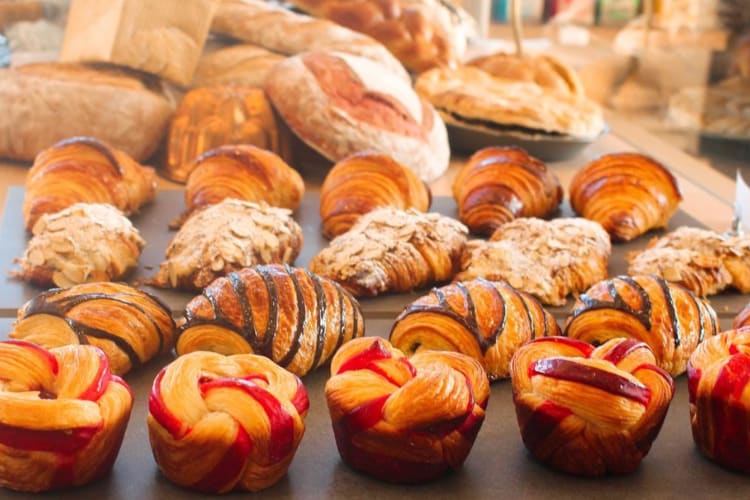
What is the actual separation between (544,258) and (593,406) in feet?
2.18

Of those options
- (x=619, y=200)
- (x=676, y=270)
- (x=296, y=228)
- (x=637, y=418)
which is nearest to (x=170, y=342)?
(x=296, y=228)

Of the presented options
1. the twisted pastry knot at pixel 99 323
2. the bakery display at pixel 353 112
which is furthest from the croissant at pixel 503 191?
the twisted pastry knot at pixel 99 323

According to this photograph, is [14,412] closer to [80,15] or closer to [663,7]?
[80,15]

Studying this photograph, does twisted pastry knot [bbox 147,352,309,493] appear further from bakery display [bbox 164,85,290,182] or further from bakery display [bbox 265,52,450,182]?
bakery display [bbox 164,85,290,182]

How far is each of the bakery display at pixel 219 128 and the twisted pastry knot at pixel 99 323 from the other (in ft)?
3.75

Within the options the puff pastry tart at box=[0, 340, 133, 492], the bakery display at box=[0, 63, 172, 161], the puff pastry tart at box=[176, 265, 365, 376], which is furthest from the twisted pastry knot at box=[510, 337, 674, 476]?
the bakery display at box=[0, 63, 172, 161]

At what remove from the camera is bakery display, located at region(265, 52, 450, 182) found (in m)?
2.35

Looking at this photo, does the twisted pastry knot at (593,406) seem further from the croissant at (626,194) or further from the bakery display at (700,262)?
the croissant at (626,194)

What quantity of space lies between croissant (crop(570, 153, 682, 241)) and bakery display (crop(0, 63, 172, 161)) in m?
1.09

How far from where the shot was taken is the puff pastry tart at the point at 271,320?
1242 mm

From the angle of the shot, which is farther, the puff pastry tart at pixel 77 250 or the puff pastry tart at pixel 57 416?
the puff pastry tart at pixel 77 250

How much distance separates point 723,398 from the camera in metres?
1.06

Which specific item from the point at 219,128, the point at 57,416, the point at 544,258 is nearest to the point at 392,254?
the point at 544,258

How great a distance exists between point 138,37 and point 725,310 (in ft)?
5.17
